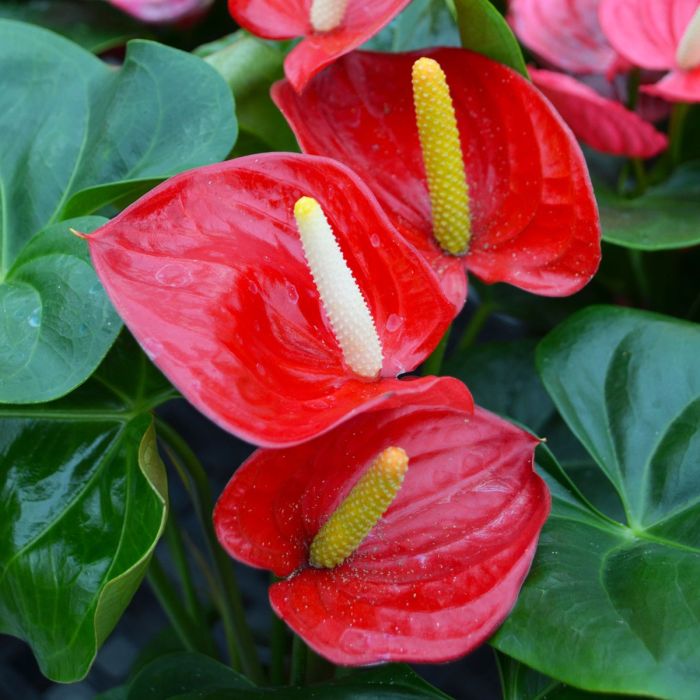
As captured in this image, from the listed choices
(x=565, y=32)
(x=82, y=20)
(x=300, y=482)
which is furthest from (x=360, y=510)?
(x=82, y=20)

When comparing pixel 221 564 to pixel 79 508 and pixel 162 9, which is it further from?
pixel 162 9

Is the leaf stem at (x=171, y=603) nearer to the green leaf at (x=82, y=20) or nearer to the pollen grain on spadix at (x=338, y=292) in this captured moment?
the pollen grain on spadix at (x=338, y=292)

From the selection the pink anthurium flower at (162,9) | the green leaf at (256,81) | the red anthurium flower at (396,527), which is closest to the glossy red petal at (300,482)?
the red anthurium flower at (396,527)

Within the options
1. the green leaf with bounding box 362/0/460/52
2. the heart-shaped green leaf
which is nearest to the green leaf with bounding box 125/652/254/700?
the heart-shaped green leaf

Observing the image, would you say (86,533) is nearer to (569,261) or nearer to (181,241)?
(181,241)

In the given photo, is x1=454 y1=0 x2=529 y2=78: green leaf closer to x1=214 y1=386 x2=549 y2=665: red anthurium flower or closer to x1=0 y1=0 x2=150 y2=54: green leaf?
x1=214 y1=386 x2=549 y2=665: red anthurium flower

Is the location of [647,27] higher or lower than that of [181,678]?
higher
